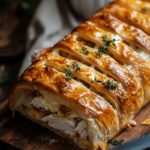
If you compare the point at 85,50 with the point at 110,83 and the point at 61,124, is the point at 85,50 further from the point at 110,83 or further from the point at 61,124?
the point at 61,124

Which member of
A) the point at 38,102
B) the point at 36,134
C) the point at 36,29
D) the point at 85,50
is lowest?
the point at 36,134

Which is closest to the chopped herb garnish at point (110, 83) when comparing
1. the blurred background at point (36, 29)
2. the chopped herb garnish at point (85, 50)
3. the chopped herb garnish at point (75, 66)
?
the chopped herb garnish at point (75, 66)

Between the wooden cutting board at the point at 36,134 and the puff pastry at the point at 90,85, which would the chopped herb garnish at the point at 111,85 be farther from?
the wooden cutting board at the point at 36,134

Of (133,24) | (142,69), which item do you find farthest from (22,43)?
(142,69)

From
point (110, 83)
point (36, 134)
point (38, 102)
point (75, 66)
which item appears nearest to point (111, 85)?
point (110, 83)

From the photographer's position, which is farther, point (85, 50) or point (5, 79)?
point (5, 79)

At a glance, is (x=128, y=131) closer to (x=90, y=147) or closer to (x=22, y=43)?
(x=90, y=147)
